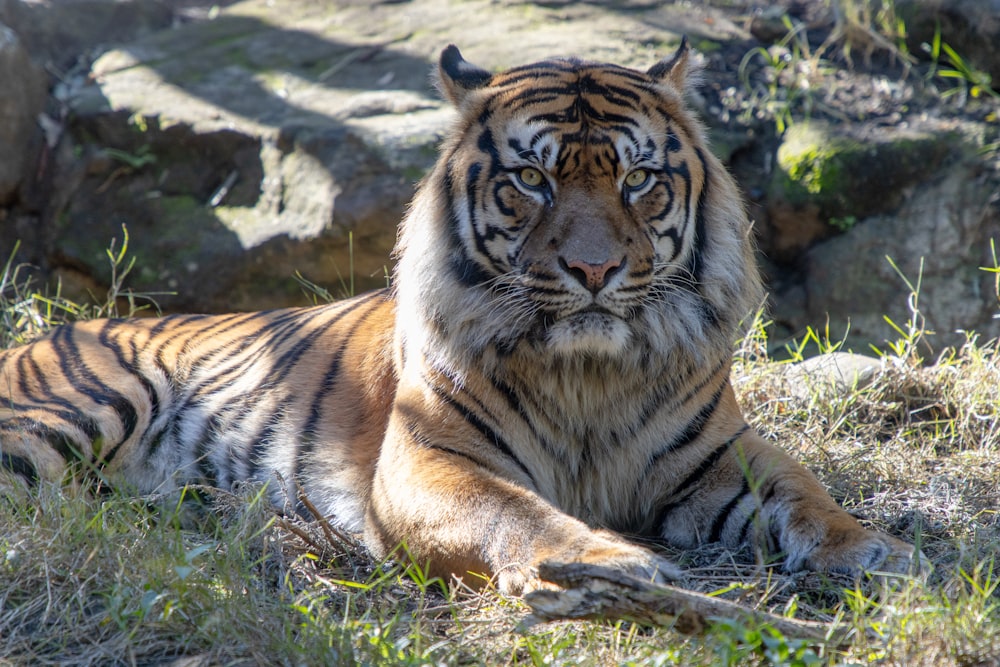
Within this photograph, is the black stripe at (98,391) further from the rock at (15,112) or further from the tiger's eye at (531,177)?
the rock at (15,112)

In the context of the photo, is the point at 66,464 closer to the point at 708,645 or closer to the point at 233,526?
the point at 233,526

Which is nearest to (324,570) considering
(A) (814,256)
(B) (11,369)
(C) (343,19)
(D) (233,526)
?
(D) (233,526)

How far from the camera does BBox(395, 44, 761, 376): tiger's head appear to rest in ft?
8.48

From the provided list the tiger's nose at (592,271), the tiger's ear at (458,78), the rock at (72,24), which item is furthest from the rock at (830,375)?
the rock at (72,24)

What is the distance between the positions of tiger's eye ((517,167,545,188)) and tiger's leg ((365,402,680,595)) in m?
0.69

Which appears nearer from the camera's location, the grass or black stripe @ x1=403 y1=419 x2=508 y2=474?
the grass

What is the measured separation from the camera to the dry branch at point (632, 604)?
1.93m

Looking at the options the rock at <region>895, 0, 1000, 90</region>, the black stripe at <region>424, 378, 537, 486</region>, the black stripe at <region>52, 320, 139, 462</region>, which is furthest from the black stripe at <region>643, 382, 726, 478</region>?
the rock at <region>895, 0, 1000, 90</region>

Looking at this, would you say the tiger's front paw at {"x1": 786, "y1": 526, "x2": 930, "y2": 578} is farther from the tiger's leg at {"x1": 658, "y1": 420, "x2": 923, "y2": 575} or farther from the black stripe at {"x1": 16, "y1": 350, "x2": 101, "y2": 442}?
the black stripe at {"x1": 16, "y1": 350, "x2": 101, "y2": 442}

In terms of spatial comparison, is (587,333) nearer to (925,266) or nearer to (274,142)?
(925,266)

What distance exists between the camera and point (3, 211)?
577 centimetres

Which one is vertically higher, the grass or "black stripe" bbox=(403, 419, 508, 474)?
"black stripe" bbox=(403, 419, 508, 474)

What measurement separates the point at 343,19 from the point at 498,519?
524 cm

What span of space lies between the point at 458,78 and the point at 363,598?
4.92ft
